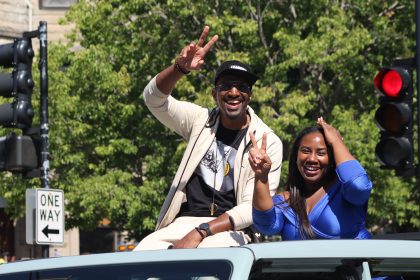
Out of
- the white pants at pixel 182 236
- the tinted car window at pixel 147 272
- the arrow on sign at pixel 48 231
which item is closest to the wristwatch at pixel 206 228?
the white pants at pixel 182 236

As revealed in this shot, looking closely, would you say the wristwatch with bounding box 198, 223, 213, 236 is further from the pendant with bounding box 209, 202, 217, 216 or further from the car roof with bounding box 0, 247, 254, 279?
the car roof with bounding box 0, 247, 254, 279

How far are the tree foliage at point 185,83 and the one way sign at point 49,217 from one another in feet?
31.3

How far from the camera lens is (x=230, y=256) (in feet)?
14.9

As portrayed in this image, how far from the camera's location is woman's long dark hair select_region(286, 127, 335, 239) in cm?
621

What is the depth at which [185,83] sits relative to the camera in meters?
28.0

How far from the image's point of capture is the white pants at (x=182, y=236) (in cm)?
641

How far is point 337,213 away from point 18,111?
630 cm

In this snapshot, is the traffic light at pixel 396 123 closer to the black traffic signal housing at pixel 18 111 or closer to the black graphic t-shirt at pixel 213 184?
the black traffic signal housing at pixel 18 111

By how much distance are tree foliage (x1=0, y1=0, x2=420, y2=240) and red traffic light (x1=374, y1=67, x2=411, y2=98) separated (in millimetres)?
14744

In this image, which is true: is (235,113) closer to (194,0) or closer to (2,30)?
(194,0)

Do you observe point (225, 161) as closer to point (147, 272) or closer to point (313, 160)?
point (313, 160)

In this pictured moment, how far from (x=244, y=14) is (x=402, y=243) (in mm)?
23858

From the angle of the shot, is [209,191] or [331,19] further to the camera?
[331,19]

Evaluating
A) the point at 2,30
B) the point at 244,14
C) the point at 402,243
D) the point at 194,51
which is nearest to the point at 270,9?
the point at 244,14
